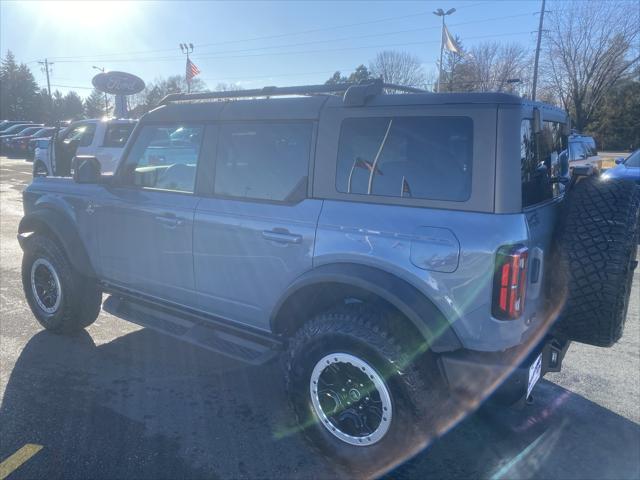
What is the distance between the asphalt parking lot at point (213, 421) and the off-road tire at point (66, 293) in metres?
0.20

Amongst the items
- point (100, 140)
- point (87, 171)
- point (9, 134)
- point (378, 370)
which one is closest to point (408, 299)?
point (378, 370)

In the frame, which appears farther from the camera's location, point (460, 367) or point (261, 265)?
point (261, 265)

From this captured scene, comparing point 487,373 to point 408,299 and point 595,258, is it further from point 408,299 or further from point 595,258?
point 595,258

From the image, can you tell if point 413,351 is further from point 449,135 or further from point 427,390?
point 449,135

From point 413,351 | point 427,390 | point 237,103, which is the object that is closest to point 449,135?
point 413,351

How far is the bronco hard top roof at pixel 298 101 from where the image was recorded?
2.57 metres

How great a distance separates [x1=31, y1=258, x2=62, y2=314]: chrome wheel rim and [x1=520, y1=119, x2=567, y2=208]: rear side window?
3.88m

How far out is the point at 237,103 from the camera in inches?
134

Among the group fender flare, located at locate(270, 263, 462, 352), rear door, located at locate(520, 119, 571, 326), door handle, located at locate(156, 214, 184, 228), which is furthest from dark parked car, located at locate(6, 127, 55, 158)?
rear door, located at locate(520, 119, 571, 326)

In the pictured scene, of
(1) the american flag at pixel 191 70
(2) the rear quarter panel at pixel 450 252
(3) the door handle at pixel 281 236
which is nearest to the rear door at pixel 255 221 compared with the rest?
(3) the door handle at pixel 281 236

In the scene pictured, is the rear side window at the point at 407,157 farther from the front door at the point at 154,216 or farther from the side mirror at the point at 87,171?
the side mirror at the point at 87,171

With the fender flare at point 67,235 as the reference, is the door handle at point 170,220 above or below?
above

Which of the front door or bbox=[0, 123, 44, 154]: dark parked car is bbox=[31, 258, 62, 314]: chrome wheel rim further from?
bbox=[0, 123, 44, 154]: dark parked car

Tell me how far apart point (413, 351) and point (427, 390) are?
21 centimetres
